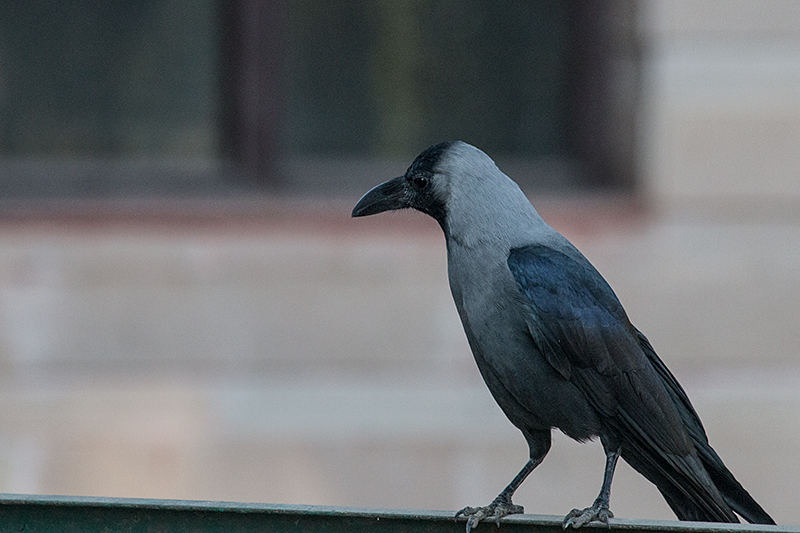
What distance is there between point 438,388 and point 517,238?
2683 mm

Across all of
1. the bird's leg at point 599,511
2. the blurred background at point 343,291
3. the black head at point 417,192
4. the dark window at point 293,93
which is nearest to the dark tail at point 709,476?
the bird's leg at point 599,511

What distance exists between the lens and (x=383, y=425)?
5461 millimetres

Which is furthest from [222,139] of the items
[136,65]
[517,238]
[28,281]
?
[517,238]

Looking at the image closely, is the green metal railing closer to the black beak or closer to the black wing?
the black wing

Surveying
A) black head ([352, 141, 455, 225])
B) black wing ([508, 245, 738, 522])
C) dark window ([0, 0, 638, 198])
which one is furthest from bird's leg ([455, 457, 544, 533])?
dark window ([0, 0, 638, 198])

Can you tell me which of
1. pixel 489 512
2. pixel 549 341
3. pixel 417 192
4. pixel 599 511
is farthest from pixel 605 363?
pixel 417 192

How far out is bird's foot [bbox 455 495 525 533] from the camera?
238 centimetres

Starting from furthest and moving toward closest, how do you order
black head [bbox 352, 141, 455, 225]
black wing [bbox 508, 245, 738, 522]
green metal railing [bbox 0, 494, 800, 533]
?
1. black head [bbox 352, 141, 455, 225]
2. black wing [bbox 508, 245, 738, 522]
3. green metal railing [bbox 0, 494, 800, 533]

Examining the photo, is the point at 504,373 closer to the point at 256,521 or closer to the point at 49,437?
the point at 256,521

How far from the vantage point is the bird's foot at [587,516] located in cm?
234

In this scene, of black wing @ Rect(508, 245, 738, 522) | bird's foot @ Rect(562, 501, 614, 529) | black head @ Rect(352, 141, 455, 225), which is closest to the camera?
bird's foot @ Rect(562, 501, 614, 529)

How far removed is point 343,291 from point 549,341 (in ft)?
9.06

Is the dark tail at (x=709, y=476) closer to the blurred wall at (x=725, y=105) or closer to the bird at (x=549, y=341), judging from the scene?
the bird at (x=549, y=341)

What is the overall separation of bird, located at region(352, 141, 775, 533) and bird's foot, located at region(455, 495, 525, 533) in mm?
11
